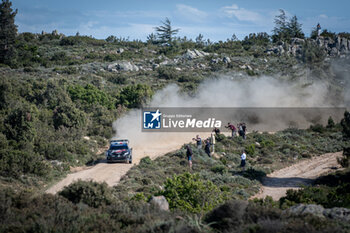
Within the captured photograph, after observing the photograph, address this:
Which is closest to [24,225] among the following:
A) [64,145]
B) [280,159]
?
[64,145]

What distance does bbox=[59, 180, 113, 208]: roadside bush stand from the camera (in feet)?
48.4

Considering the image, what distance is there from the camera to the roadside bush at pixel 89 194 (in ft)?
48.4

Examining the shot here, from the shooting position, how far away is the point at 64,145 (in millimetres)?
28172

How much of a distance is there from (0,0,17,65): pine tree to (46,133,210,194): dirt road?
38.2 meters

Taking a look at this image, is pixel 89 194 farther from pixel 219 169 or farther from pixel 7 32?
pixel 7 32

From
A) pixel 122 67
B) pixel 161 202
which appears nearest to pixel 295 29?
pixel 122 67

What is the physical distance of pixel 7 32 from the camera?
213 ft

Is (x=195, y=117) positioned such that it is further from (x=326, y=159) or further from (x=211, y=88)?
(x=326, y=159)

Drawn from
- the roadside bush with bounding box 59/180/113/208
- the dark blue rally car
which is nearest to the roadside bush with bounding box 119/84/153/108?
the dark blue rally car

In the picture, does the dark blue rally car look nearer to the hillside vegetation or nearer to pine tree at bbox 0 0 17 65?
the hillside vegetation

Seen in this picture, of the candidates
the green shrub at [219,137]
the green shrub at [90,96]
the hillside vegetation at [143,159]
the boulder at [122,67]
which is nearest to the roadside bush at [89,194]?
the hillside vegetation at [143,159]

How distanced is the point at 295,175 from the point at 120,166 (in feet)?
41.0

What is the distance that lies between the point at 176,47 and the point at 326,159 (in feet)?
210

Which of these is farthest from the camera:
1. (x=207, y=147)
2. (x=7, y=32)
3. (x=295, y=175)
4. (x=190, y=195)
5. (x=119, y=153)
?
(x=7, y=32)
